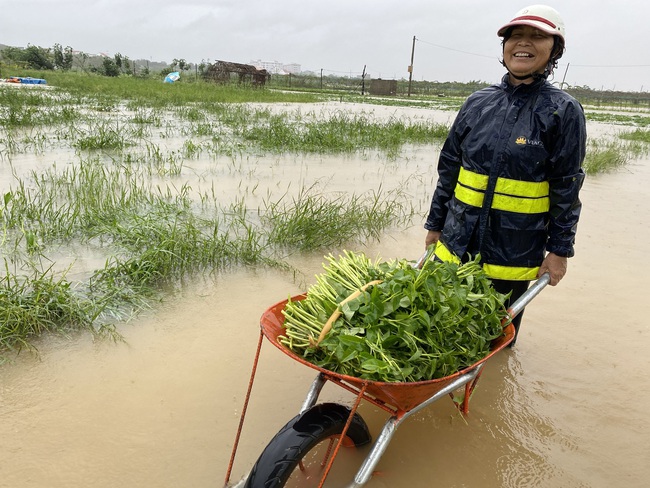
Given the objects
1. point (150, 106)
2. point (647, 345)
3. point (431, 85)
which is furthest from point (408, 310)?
point (431, 85)

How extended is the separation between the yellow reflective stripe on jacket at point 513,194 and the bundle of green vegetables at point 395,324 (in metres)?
0.53

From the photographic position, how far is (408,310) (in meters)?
1.71

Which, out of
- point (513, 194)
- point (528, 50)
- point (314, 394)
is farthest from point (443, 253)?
point (314, 394)

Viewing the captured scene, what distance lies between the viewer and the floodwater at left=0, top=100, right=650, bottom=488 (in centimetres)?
206

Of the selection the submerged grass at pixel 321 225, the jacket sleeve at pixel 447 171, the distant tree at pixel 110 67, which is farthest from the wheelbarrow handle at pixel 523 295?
the distant tree at pixel 110 67

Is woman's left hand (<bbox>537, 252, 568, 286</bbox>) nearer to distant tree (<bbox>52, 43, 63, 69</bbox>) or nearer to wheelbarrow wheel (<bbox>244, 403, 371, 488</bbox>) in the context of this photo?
wheelbarrow wheel (<bbox>244, 403, 371, 488</bbox>)

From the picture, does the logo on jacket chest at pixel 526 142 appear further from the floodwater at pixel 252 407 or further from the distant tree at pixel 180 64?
the distant tree at pixel 180 64

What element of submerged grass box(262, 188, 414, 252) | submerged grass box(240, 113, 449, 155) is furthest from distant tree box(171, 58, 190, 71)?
submerged grass box(262, 188, 414, 252)

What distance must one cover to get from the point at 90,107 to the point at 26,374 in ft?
36.4

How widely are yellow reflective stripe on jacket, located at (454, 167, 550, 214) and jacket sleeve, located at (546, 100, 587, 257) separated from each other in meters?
0.06

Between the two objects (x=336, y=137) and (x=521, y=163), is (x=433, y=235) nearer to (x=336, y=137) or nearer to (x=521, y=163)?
(x=521, y=163)

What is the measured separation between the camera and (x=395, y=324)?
1.65 meters

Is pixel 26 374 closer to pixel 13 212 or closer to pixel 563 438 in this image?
pixel 13 212

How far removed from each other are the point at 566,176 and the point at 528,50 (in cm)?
59
